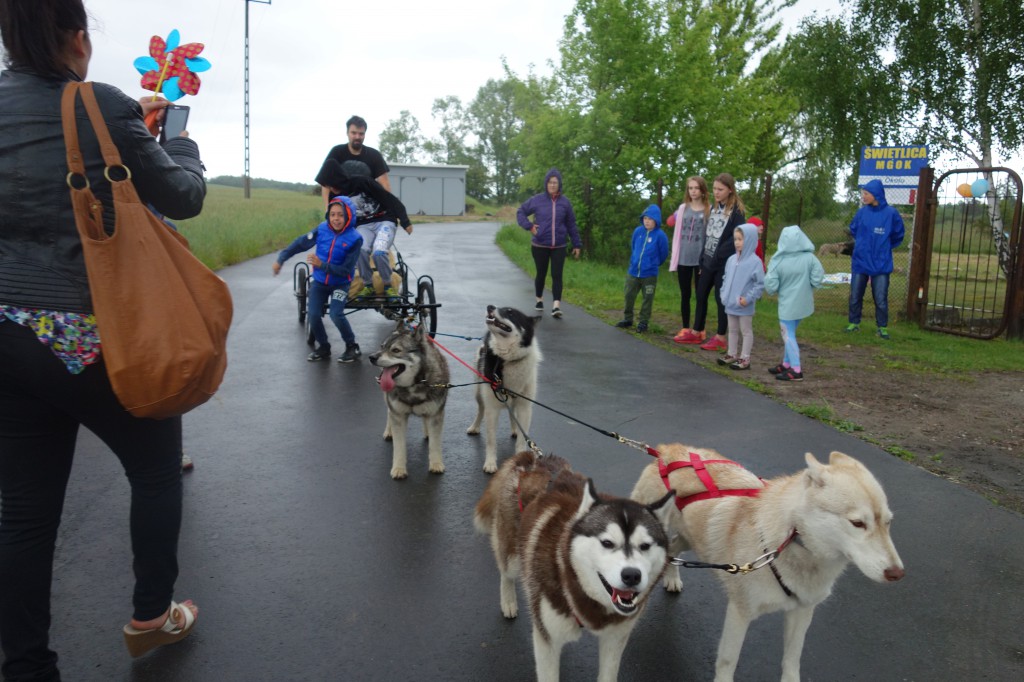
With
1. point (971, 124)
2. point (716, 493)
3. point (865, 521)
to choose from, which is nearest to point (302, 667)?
point (716, 493)

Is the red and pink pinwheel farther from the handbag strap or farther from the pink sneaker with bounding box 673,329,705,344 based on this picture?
the pink sneaker with bounding box 673,329,705,344

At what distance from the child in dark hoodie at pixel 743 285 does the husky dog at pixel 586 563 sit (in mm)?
6239

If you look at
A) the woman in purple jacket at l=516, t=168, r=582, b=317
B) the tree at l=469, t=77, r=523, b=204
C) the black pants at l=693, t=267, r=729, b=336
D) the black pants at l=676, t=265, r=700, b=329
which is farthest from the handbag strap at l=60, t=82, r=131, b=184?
the tree at l=469, t=77, r=523, b=204

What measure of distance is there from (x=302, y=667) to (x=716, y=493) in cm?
203

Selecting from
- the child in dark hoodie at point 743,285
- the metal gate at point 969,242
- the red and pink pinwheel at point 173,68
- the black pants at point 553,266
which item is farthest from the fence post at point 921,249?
the red and pink pinwheel at point 173,68

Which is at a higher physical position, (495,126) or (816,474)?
(495,126)

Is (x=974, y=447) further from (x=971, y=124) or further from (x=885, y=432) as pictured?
(x=971, y=124)

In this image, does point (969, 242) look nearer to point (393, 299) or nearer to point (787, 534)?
point (393, 299)

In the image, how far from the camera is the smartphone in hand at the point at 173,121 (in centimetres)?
309

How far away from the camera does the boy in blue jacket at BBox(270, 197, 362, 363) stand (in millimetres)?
8570

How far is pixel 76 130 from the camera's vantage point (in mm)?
Answer: 2256

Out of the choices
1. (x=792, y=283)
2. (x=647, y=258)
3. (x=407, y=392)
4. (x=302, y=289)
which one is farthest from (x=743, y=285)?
(x=302, y=289)

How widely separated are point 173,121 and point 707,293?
8254 millimetres

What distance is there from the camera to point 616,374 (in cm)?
857
